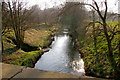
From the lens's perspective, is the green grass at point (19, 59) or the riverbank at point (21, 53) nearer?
the green grass at point (19, 59)

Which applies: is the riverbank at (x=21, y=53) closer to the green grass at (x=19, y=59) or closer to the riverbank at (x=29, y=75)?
the green grass at (x=19, y=59)

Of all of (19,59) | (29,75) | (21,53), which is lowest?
(19,59)

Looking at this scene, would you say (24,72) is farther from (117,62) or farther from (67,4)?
(117,62)

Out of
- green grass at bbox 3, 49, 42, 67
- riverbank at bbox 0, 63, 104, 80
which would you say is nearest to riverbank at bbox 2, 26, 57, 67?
green grass at bbox 3, 49, 42, 67

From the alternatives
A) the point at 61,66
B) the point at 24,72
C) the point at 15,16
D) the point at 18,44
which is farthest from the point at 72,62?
the point at 24,72

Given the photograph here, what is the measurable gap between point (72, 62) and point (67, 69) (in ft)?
4.61

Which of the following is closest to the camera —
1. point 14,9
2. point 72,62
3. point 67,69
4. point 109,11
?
→ point 109,11

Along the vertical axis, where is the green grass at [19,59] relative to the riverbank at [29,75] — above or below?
below

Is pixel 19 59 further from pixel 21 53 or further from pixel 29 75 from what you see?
pixel 29 75

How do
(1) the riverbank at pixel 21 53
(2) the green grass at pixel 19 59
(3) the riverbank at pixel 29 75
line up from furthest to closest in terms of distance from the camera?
(1) the riverbank at pixel 21 53 < (2) the green grass at pixel 19 59 < (3) the riverbank at pixel 29 75

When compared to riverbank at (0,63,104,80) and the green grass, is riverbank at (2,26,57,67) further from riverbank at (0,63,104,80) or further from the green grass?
riverbank at (0,63,104,80)

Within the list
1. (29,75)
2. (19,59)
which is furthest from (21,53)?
(29,75)

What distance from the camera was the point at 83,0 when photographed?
6328 millimetres

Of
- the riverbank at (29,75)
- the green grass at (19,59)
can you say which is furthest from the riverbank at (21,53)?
the riverbank at (29,75)
